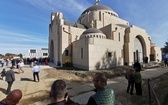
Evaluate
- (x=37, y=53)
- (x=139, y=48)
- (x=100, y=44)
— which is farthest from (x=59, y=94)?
(x=37, y=53)

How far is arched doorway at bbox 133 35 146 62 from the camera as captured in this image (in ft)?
87.4

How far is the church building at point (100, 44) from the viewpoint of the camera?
57.9ft

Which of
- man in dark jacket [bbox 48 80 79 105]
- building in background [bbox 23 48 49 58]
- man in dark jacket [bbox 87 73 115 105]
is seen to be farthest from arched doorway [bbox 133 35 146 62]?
building in background [bbox 23 48 49 58]

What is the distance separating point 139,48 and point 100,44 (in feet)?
45.7

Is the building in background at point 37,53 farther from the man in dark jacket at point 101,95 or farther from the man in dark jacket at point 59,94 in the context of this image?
the man in dark jacket at point 59,94

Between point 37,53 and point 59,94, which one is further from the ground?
point 37,53

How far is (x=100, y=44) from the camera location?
710 inches

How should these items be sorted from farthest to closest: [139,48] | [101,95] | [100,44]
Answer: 1. [139,48]
2. [100,44]
3. [101,95]

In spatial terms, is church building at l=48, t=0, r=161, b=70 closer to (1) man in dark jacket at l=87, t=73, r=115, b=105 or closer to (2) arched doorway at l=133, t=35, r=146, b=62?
(2) arched doorway at l=133, t=35, r=146, b=62

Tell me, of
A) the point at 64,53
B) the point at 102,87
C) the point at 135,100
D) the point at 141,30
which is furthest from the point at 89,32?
the point at 102,87

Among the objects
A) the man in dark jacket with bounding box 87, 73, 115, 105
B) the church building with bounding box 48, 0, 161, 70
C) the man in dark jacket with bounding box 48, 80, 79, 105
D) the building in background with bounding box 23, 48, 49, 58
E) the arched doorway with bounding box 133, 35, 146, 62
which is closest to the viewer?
the man in dark jacket with bounding box 48, 80, 79, 105

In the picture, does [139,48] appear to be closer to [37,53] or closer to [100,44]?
[100,44]

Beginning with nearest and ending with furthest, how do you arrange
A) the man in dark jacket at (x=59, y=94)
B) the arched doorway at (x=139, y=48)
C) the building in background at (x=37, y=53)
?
the man in dark jacket at (x=59, y=94)
the arched doorway at (x=139, y=48)
the building in background at (x=37, y=53)

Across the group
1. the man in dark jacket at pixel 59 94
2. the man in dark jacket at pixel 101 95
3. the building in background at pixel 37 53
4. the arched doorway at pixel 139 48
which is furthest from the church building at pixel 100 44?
the building in background at pixel 37 53
